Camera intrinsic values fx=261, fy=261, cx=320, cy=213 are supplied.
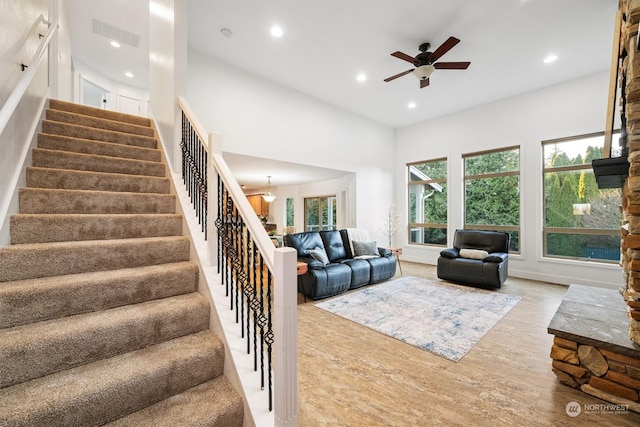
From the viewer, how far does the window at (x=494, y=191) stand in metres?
5.59

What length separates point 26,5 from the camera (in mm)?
2070

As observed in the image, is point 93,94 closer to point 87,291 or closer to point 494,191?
point 87,291

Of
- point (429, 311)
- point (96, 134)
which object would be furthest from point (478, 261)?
point (96, 134)

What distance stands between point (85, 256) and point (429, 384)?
2623 mm

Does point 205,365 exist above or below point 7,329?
below

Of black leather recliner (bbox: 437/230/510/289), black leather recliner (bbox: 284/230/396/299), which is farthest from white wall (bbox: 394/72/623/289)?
black leather recliner (bbox: 284/230/396/299)

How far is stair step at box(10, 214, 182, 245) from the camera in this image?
167 cm

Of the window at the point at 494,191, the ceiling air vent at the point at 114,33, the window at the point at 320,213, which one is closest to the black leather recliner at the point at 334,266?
the window at the point at 494,191

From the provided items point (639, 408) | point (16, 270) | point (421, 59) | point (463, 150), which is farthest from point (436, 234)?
point (16, 270)

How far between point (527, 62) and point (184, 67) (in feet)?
17.0

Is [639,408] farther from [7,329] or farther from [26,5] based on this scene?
[26,5]

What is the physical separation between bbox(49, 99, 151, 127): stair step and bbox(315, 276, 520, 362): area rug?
3554 millimetres

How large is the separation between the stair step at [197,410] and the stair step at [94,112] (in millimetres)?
3418

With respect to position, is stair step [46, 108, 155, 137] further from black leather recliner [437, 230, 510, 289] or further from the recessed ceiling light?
black leather recliner [437, 230, 510, 289]
